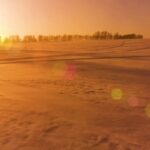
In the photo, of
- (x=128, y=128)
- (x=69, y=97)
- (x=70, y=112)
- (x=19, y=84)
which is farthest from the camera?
(x=19, y=84)

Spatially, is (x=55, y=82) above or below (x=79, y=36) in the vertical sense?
above

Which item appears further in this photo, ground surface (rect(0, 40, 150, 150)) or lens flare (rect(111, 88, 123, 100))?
lens flare (rect(111, 88, 123, 100))

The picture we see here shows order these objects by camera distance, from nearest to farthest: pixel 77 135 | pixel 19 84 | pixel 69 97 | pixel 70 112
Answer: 1. pixel 77 135
2. pixel 70 112
3. pixel 69 97
4. pixel 19 84

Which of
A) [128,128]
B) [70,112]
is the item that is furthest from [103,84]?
[128,128]

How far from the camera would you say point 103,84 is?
13.3 m

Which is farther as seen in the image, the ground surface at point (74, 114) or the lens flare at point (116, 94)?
the lens flare at point (116, 94)

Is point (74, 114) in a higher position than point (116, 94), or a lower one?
higher

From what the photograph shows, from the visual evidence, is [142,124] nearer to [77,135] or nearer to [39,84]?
[77,135]

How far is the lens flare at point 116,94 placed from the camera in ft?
35.1

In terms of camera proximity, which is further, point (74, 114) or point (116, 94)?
point (116, 94)

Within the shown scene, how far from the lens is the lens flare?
10701 millimetres

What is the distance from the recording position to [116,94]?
1125 cm

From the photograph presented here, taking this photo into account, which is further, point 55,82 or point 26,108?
point 55,82

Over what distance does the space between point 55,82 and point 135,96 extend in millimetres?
3371
